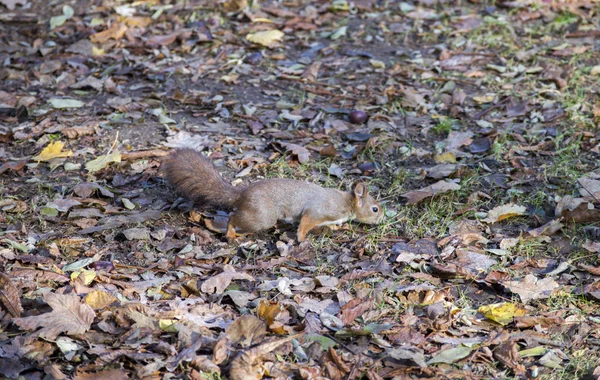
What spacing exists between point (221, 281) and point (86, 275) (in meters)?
0.70

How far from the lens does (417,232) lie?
15.3ft

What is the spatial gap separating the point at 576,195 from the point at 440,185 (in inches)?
36.1

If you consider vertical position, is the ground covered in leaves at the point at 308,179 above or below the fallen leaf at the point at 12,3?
below

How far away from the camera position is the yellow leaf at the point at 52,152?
539 centimetres

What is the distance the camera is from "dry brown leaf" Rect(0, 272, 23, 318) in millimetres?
3560

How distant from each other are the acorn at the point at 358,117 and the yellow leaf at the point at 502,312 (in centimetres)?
243

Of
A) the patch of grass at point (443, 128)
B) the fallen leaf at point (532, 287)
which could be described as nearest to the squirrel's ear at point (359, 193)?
the fallen leaf at point (532, 287)

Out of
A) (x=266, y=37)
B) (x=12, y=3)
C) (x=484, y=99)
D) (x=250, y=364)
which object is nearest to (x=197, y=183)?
(x=250, y=364)

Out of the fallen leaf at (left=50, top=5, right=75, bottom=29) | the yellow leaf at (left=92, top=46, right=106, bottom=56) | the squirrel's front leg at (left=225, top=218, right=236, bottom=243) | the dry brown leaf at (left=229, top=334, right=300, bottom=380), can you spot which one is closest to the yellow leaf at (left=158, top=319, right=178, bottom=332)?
the dry brown leaf at (left=229, top=334, right=300, bottom=380)

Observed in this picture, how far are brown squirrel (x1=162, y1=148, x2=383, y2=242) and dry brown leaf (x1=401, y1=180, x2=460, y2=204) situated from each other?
340 mm

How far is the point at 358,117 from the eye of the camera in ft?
19.6

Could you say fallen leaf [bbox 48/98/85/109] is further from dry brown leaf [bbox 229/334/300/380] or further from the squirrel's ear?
dry brown leaf [bbox 229/334/300/380]

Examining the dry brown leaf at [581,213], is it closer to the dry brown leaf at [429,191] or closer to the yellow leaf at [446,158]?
the dry brown leaf at [429,191]

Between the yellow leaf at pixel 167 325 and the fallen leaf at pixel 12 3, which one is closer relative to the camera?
the yellow leaf at pixel 167 325
